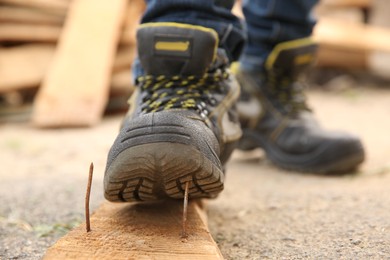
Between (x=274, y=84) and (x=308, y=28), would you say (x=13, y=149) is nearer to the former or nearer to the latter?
(x=274, y=84)

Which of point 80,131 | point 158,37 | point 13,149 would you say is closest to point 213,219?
point 158,37

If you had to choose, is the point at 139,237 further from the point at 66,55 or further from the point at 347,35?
the point at 347,35

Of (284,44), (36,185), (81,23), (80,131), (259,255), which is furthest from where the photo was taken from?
(81,23)

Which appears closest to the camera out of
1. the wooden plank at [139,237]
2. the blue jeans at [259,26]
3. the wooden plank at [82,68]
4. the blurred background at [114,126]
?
the wooden plank at [139,237]

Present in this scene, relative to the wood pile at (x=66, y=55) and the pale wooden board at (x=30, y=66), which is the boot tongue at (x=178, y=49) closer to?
the wood pile at (x=66, y=55)

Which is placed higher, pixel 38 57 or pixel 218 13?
pixel 218 13

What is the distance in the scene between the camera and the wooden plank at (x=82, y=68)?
10.8ft

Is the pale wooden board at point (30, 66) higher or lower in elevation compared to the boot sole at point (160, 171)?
lower

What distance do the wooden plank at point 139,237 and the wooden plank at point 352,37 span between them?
3.29 m

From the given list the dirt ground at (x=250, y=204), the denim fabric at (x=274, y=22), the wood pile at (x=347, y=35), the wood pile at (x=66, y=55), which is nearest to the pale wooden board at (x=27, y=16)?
the wood pile at (x=66, y=55)

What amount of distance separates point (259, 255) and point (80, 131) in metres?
2.19

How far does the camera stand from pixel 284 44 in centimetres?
208

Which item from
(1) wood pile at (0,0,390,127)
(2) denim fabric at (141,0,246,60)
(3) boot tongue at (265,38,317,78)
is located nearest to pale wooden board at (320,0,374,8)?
(1) wood pile at (0,0,390,127)

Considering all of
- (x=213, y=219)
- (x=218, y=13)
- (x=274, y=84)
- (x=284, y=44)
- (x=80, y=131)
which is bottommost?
(x=80, y=131)
